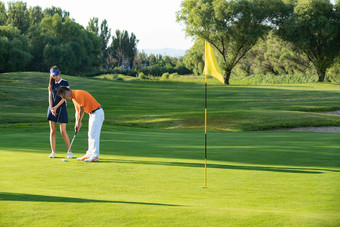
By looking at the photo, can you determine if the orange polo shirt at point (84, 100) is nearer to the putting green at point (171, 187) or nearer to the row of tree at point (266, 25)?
the putting green at point (171, 187)

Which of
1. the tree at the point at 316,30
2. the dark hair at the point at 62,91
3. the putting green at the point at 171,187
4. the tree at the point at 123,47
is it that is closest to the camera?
the putting green at the point at 171,187

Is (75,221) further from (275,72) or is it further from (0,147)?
(275,72)

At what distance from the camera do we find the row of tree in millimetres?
69375

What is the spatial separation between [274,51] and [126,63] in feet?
197

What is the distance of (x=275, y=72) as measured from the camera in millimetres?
90875

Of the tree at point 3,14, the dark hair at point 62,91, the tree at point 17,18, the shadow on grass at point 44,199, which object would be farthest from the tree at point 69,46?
the shadow on grass at point 44,199

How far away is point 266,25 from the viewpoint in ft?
237

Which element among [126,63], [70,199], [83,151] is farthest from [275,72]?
[70,199]

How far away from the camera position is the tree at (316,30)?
70094 mm

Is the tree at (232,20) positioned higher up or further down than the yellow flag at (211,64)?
higher up

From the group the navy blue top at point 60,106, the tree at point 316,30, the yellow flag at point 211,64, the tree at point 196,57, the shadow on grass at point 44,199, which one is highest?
the tree at point 316,30

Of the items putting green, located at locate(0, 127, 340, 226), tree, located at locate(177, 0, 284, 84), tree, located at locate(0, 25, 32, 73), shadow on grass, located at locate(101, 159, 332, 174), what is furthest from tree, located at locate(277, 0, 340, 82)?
shadow on grass, located at locate(101, 159, 332, 174)

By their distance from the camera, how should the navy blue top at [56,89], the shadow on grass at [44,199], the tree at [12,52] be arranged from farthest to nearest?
the tree at [12,52], the navy blue top at [56,89], the shadow on grass at [44,199]

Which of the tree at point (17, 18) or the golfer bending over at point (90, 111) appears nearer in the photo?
the golfer bending over at point (90, 111)
